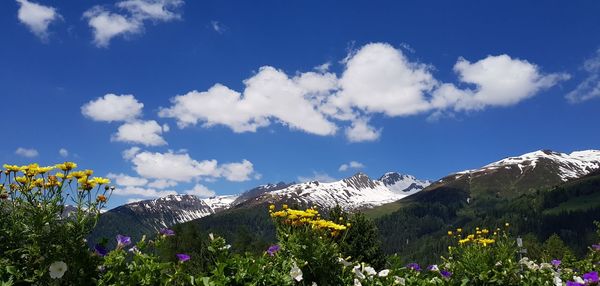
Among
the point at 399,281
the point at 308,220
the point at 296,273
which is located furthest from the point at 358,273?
the point at 308,220

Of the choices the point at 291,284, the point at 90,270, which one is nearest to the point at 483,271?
the point at 291,284

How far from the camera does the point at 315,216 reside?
740 centimetres

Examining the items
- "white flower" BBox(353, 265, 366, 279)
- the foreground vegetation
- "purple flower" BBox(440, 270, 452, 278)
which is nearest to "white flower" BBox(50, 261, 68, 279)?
the foreground vegetation

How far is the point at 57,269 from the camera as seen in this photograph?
4.75 m

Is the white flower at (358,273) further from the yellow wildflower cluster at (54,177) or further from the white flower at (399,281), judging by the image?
the yellow wildflower cluster at (54,177)

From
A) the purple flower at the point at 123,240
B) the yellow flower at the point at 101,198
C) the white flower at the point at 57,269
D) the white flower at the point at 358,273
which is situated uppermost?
the yellow flower at the point at 101,198

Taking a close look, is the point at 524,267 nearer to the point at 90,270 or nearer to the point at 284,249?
the point at 284,249

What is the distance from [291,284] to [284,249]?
1.12 meters

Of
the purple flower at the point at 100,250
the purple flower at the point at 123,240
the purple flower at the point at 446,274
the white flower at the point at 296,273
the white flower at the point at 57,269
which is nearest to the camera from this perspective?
the white flower at the point at 57,269

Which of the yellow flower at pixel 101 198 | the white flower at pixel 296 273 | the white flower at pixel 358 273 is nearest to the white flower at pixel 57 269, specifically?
the yellow flower at pixel 101 198

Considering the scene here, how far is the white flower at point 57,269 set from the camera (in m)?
4.72

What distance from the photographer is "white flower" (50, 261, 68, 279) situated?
4.72m

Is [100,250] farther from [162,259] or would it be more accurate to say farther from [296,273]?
[296,273]

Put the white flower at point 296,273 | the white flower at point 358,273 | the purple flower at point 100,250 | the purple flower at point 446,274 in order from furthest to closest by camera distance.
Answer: the purple flower at point 446,274 < the white flower at point 358,273 < the white flower at point 296,273 < the purple flower at point 100,250
